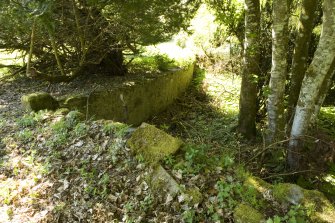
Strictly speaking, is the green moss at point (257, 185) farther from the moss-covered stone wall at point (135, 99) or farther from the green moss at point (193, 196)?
the moss-covered stone wall at point (135, 99)

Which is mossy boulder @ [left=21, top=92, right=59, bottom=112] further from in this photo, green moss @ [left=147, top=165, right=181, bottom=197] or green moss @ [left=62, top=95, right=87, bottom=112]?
green moss @ [left=147, top=165, right=181, bottom=197]

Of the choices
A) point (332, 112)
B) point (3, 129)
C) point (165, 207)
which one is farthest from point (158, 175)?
point (332, 112)

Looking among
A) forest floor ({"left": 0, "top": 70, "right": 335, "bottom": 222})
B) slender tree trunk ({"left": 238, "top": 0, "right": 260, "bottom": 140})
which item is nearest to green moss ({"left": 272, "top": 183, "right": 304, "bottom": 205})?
forest floor ({"left": 0, "top": 70, "right": 335, "bottom": 222})

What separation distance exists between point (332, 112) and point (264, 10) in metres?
3.01

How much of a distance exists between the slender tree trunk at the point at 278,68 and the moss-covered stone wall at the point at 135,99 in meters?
3.22

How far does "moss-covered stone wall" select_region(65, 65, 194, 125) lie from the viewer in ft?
22.6

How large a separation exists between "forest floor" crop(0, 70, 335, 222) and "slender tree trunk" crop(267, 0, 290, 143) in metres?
0.65

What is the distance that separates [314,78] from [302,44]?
1.13 metres

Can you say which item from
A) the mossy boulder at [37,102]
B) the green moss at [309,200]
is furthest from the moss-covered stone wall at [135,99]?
the green moss at [309,200]

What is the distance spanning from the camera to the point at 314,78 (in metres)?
4.36

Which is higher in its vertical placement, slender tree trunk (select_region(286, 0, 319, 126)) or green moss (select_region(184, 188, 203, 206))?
slender tree trunk (select_region(286, 0, 319, 126))

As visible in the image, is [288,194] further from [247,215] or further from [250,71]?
[250,71]

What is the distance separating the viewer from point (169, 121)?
869cm

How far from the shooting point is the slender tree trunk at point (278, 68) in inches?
185
